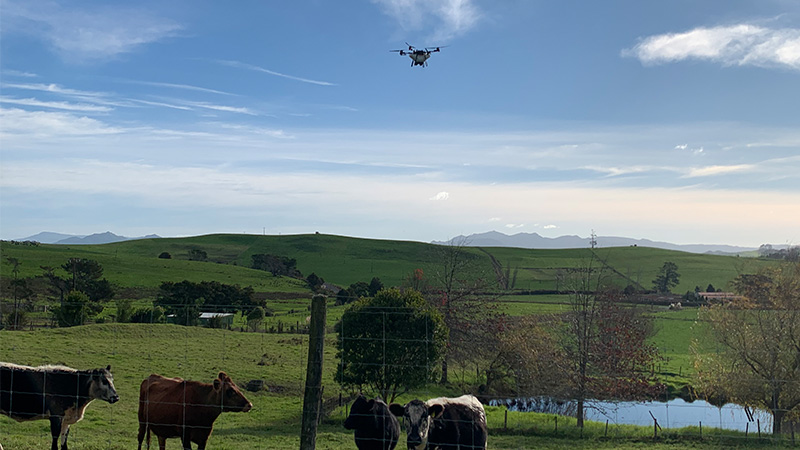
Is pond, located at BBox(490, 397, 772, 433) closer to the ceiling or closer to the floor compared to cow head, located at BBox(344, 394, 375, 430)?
closer to the floor

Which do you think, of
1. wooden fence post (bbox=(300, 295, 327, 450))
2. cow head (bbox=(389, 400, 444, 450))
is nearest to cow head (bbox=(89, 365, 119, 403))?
wooden fence post (bbox=(300, 295, 327, 450))

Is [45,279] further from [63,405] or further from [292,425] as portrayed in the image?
[63,405]

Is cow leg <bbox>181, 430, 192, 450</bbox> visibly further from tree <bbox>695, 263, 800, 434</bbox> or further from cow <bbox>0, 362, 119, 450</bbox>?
tree <bbox>695, 263, 800, 434</bbox>

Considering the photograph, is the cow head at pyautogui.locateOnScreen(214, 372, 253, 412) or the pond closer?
the cow head at pyautogui.locateOnScreen(214, 372, 253, 412)

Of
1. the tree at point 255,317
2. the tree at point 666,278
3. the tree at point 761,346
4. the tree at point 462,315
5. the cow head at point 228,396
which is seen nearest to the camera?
the cow head at point 228,396

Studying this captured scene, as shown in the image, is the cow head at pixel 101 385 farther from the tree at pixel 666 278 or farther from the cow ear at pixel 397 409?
the tree at pixel 666 278

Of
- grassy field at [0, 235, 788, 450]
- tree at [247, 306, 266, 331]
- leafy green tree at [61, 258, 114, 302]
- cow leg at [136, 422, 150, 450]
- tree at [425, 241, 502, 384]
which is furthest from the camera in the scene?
leafy green tree at [61, 258, 114, 302]

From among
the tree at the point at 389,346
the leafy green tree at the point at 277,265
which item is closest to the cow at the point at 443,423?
the tree at the point at 389,346
